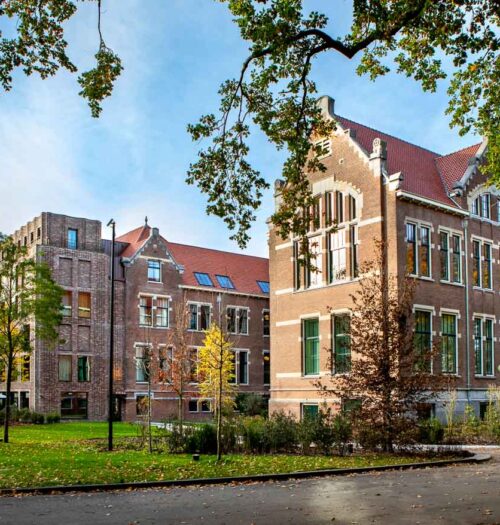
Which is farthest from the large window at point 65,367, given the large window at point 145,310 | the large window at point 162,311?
the large window at point 162,311

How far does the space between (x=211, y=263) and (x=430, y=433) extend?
3971 centimetres

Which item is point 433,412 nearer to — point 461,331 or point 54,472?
point 461,331

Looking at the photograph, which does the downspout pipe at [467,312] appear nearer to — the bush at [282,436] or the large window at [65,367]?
the bush at [282,436]

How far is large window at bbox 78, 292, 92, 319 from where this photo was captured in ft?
178

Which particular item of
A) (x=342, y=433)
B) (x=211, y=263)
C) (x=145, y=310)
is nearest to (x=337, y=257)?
(x=342, y=433)

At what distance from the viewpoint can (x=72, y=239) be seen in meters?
54.6

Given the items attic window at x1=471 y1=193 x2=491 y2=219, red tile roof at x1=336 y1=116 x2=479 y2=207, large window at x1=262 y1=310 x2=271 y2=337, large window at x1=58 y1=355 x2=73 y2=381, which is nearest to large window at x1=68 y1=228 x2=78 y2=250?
large window at x1=58 y1=355 x2=73 y2=381

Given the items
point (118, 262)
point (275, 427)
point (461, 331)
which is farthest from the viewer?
point (118, 262)

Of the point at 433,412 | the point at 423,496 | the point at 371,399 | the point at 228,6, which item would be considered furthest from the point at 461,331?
the point at 228,6

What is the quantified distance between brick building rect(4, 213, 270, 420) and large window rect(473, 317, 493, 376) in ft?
60.7

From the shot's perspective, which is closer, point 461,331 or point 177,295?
point 461,331

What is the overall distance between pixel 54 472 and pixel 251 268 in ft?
165

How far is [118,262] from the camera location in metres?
56.8

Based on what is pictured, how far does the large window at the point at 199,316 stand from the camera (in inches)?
2317
